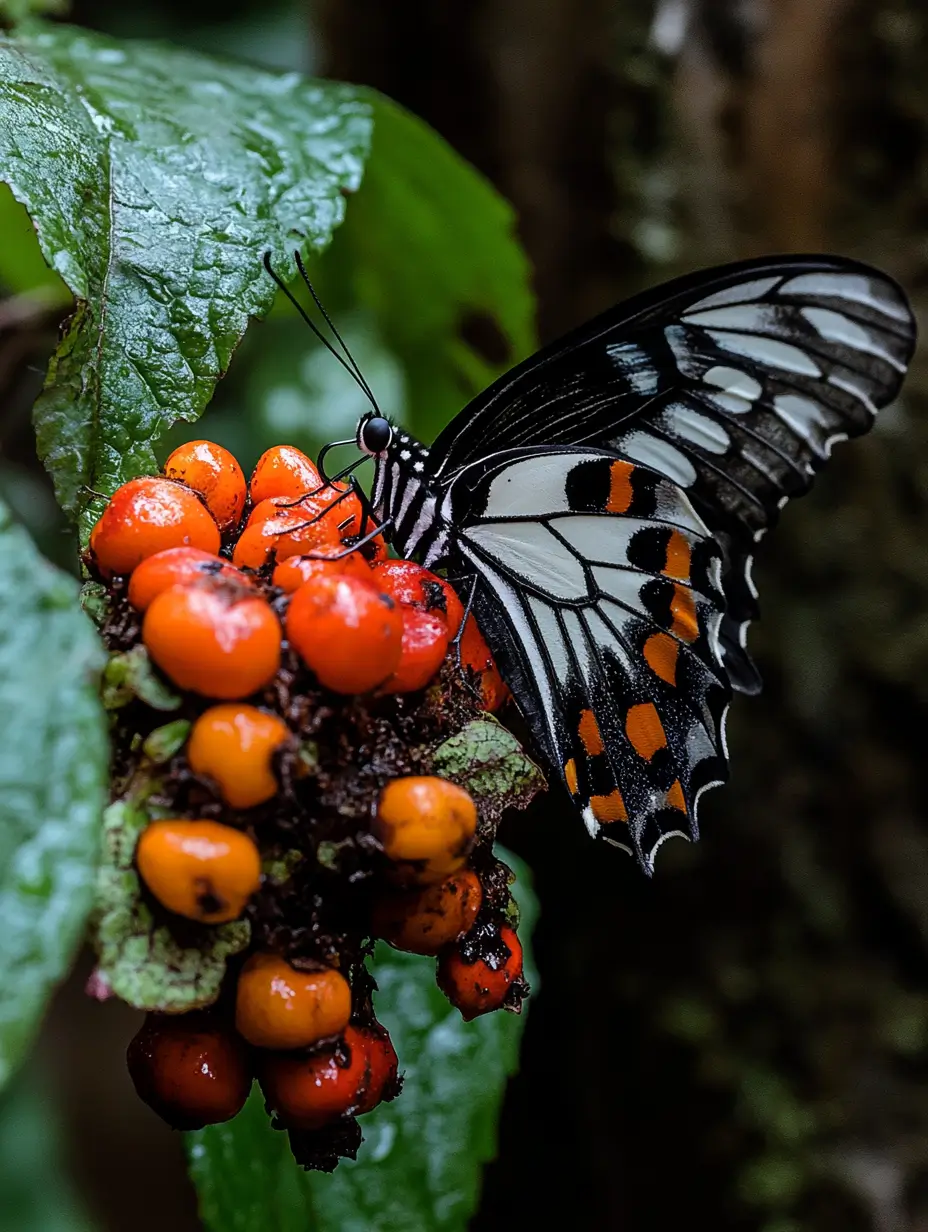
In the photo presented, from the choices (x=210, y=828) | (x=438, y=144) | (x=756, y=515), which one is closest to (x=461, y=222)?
(x=438, y=144)

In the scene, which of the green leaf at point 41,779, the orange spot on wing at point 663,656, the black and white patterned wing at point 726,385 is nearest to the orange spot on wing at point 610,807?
the orange spot on wing at point 663,656

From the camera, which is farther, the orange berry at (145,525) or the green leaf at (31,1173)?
the green leaf at (31,1173)

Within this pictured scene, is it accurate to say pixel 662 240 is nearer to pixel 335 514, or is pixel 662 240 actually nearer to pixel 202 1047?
pixel 335 514

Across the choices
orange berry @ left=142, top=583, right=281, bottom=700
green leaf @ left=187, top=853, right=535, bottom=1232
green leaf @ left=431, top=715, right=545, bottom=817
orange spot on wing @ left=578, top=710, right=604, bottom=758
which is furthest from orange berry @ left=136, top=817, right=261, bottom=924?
orange spot on wing @ left=578, top=710, right=604, bottom=758

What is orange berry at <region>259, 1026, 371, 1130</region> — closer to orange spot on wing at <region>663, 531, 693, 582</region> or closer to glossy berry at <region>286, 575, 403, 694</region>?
glossy berry at <region>286, 575, 403, 694</region>

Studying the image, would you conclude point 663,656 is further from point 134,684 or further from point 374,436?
point 134,684

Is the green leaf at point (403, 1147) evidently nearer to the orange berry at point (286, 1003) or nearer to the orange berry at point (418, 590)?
the orange berry at point (286, 1003)
